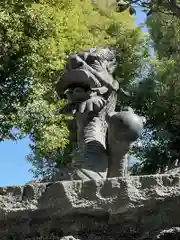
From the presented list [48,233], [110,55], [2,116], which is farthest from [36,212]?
[2,116]

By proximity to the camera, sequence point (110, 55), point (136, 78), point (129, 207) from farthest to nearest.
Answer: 1. point (136, 78)
2. point (110, 55)
3. point (129, 207)

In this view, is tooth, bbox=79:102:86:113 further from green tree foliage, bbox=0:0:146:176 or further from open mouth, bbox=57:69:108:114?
green tree foliage, bbox=0:0:146:176

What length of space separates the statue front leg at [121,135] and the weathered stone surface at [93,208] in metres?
1.07

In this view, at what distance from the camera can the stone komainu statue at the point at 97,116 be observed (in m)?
3.89

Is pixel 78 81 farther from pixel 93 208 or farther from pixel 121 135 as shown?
pixel 93 208

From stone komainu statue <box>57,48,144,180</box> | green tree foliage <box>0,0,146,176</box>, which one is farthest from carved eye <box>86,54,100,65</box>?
green tree foliage <box>0,0,146,176</box>

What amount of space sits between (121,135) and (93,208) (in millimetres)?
1182

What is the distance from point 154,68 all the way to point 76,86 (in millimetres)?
15339

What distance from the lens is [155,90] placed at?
19.0 meters

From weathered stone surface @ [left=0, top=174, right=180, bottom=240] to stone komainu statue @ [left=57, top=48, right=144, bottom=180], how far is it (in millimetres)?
935

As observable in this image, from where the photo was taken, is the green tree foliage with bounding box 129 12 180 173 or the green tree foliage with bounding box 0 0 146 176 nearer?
the green tree foliage with bounding box 0 0 146 176

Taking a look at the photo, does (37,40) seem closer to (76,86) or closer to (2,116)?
(2,116)

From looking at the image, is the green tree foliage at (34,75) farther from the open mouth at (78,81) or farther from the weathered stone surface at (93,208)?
the weathered stone surface at (93,208)

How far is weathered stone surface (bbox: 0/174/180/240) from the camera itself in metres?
2.74
